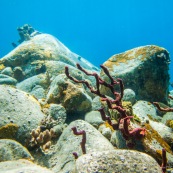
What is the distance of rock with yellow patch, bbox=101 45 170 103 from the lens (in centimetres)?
916

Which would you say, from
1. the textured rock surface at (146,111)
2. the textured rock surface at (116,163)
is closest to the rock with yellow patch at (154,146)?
the textured rock surface at (116,163)

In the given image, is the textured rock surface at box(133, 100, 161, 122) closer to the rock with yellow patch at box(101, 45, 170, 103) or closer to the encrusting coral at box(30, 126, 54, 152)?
the rock with yellow patch at box(101, 45, 170, 103)

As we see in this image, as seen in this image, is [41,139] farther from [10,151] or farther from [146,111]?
[146,111]

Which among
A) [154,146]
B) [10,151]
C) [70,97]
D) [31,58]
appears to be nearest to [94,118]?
[70,97]

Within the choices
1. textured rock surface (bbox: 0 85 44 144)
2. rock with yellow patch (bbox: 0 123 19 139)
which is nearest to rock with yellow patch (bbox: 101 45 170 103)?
textured rock surface (bbox: 0 85 44 144)

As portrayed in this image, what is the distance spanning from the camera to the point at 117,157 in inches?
128

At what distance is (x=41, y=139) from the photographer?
554cm

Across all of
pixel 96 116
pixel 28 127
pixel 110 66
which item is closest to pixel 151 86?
pixel 110 66

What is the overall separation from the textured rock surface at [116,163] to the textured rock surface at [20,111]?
2.85 metres

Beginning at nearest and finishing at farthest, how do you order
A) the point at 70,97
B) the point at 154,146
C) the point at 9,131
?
the point at 154,146 < the point at 9,131 < the point at 70,97

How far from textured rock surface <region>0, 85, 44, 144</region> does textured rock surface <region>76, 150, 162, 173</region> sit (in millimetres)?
2849

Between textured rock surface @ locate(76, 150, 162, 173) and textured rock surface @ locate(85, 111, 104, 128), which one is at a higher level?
textured rock surface @ locate(85, 111, 104, 128)

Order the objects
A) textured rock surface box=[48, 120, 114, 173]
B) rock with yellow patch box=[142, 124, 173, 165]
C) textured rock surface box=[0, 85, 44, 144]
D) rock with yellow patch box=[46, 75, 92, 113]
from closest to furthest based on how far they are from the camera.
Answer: rock with yellow patch box=[142, 124, 173, 165]
textured rock surface box=[48, 120, 114, 173]
textured rock surface box=[0, 85, 44, 144]
rock with yellow patch box=[46, 75, 92, 113]

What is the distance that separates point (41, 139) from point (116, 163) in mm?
2776
